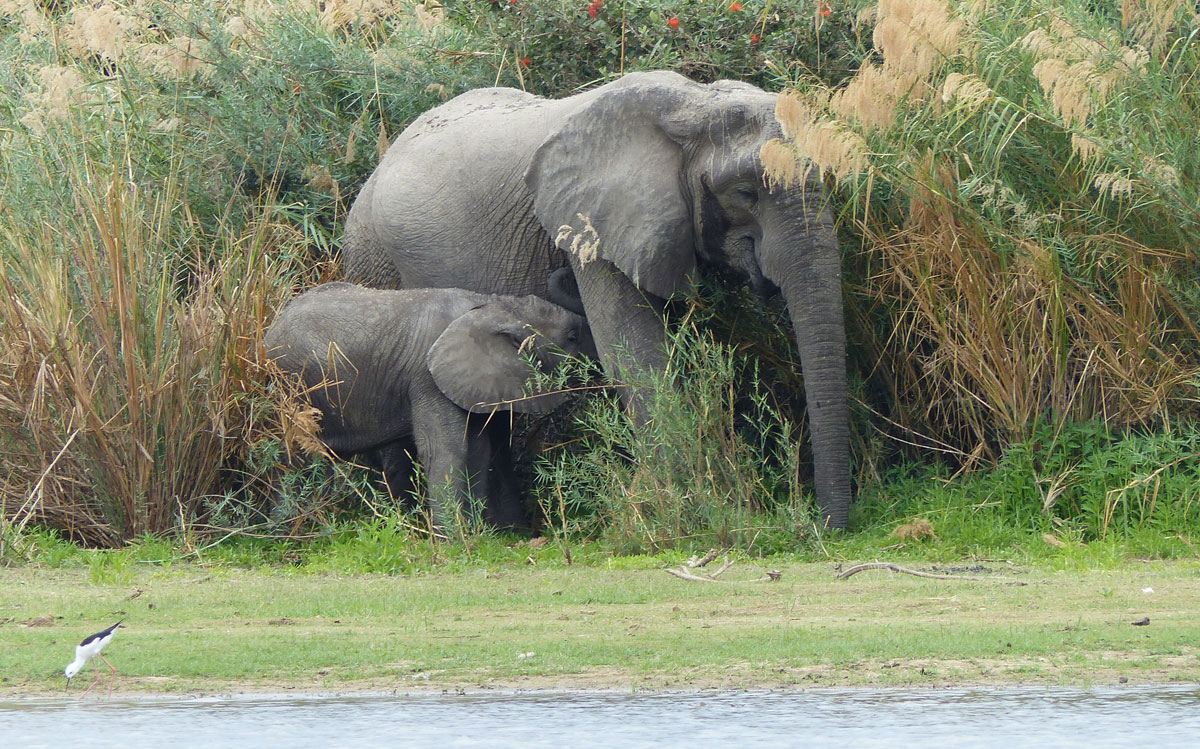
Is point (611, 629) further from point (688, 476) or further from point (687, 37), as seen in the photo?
point (687, 37)

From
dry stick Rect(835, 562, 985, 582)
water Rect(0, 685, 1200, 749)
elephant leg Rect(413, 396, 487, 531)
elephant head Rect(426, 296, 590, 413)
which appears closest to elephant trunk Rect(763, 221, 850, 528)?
dry stick Rect(835, 562, 985, 582)

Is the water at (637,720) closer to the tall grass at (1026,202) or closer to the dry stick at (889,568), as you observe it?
the dry stick at (889,568)

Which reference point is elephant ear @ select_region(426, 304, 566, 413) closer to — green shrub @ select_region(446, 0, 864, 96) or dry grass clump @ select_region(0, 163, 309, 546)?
dry grass clump @ select_region(0, 163, 309, 546)

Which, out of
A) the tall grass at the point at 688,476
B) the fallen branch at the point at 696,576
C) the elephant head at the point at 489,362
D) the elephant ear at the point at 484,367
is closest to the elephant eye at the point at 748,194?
the tall grass at the point at 688,476

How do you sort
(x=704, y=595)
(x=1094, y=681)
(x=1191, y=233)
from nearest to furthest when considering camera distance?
(x=1094, y=681) → (x=704, y=595) → (x=1191, y=233)

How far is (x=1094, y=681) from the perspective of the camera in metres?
5.43

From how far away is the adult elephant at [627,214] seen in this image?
347 inches

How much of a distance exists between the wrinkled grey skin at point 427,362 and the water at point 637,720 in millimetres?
4318

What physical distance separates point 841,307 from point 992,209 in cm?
88

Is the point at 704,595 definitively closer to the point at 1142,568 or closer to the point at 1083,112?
Answer: the point at 1142,568

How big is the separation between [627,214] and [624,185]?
0.17 meters

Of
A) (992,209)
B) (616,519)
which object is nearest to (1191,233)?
(992,209)

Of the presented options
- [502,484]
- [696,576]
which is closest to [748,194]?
Answer: [696,576]

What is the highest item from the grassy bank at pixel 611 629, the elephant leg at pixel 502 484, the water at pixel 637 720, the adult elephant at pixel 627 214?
the adult elephant at pixel 627 214
